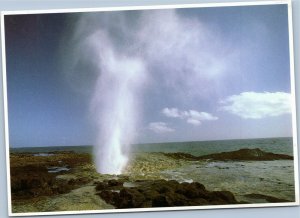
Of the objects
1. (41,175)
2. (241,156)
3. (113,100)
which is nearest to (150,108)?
(113,100)

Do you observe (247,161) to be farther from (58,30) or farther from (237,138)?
(58,30)

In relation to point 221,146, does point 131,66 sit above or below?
above

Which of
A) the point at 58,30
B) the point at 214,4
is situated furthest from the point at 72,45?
the point at 214,4

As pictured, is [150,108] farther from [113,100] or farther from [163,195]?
[163,195]

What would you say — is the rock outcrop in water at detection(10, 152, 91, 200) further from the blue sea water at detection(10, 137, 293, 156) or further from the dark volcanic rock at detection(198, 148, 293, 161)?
the dark volcanic rock at detection(198, 148, 293, 161)

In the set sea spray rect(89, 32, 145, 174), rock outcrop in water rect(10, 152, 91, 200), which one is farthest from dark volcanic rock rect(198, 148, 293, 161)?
rock outcrop in water rect(10, 152, 91, 200)
